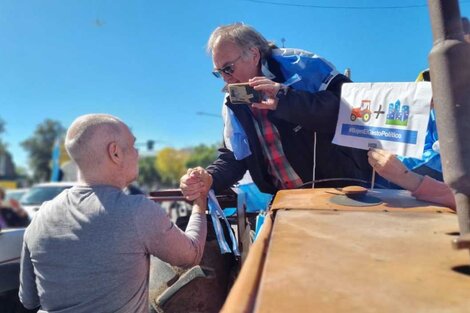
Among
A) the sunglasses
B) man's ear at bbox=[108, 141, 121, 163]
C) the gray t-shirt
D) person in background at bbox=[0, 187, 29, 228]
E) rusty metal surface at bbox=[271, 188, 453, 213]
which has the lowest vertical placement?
person in background at bbox=[0, 187, 29, 228]

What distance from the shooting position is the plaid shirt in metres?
2.69

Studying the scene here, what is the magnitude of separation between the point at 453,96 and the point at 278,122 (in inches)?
64.7

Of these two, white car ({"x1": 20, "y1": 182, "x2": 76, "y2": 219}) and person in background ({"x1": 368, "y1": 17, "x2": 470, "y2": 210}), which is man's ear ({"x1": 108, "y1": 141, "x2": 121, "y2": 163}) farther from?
white car ({"x1": 20, "y1": 182, "x2": 76, "y2": 219})

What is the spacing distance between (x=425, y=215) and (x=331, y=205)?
1.06ft

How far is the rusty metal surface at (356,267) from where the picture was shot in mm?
803

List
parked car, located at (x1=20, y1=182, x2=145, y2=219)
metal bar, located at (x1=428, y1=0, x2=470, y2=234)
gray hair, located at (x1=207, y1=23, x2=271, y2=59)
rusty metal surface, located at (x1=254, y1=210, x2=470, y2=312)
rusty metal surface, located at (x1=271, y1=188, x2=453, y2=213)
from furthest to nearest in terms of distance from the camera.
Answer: parked car, located at (x1=20, y1=182, x2=145, y2=219), gray hair, located at (x1=207, y1=23, x2=271, y2=59), rusty metal surface, located at (x1=271, y1=188, x2=453, y2=213), metal bar, located at (x1=428, y1=0, x2=470, y2=234), rusty metal surface, located at (x1=254, y1=210, x2=470, y2=312)

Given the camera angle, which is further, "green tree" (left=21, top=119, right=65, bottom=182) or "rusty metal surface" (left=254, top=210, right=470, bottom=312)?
"green tree" (left=21, top=119, right=65, bottom=182)

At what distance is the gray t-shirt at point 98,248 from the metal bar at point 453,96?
110 centimetres

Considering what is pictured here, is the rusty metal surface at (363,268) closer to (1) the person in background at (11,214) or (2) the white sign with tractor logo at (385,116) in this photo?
(2) the white sign with tractor logo at (385,116)

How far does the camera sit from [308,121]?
94.0 inches

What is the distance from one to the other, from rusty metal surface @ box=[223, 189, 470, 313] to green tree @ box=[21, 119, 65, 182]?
75.7 metres

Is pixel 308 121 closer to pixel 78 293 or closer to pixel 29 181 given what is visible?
pixel 78 293

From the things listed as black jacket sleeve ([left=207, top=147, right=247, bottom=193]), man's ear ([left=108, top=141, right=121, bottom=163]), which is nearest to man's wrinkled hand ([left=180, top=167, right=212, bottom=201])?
black jacket sleeve ([left=207, top=147, right=247, bottom=193])

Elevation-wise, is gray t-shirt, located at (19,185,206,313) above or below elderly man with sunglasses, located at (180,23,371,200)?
below
